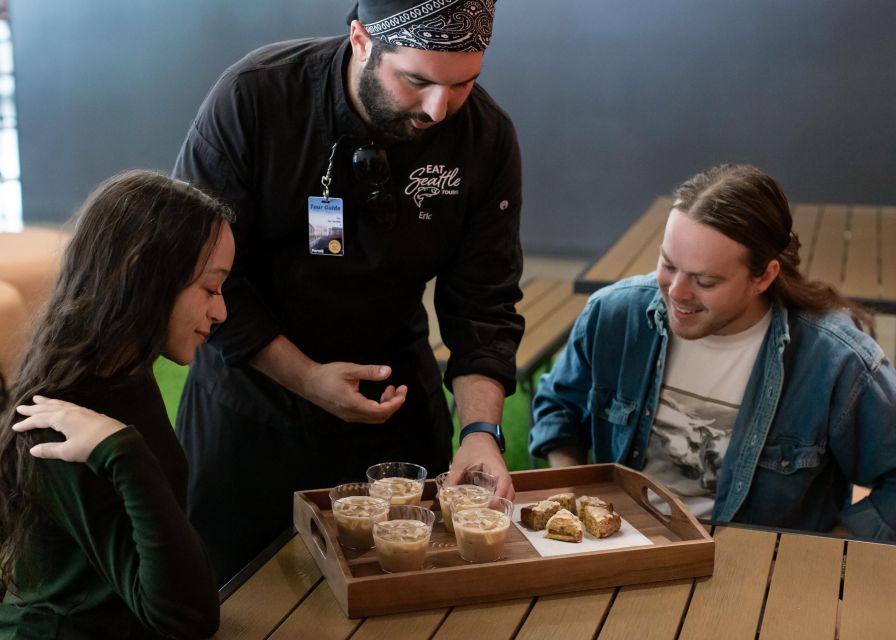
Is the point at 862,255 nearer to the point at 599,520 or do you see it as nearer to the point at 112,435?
the point at 599,520

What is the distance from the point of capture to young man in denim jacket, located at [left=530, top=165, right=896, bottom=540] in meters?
2.19

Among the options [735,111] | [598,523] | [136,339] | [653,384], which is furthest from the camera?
[735,111]

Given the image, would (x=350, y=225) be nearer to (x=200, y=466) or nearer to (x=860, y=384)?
(x=200, y=466)

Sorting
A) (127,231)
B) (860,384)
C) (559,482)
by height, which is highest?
(127,231)

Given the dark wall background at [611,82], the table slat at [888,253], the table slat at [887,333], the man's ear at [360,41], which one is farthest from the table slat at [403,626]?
the dark wall background at [611,82]

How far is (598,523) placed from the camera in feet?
5.85

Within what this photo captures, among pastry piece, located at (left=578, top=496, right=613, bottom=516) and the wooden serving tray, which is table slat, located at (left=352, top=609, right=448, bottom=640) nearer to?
the wooden serving tray

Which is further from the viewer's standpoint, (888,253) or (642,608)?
(888,253)

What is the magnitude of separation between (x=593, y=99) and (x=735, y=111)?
0.87 metres

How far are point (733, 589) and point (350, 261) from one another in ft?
2.97

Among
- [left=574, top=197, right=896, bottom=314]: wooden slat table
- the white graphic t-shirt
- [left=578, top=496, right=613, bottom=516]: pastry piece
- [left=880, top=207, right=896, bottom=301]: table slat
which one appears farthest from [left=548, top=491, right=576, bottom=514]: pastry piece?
[left=880, top=207, right=896, bottom=301]: table slat

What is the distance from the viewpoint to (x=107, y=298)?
152cm

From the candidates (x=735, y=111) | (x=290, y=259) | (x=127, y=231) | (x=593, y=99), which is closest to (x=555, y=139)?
(x=593, y=99)

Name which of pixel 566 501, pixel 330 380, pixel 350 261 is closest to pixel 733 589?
pixel 566 501
